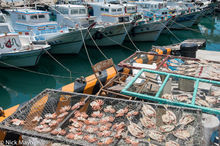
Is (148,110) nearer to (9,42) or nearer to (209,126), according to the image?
(209,126)

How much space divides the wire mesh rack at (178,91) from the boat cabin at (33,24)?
38.9ft

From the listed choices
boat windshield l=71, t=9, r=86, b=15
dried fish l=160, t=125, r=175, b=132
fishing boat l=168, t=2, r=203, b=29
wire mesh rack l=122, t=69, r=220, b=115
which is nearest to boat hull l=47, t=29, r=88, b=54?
boat windshield l=71, t=9, r=86, b=15

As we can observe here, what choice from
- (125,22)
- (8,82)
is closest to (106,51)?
(125,22)

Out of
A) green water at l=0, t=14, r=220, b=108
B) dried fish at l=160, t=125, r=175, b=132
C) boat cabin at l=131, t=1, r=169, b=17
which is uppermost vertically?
boat cabin at l=131, t=1, r=169, b=17

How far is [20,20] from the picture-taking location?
1589 centimetres

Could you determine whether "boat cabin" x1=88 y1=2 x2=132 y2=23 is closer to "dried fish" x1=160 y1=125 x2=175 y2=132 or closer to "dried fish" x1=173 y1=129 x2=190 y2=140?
"dried fish" x1=160 y1=125 x2=175 y2=132

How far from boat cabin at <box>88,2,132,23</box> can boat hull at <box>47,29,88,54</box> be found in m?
4.18

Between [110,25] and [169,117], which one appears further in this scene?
[110,25]

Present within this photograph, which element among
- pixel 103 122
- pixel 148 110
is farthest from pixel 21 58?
pixel 148 110

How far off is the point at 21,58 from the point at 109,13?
31.8 feet

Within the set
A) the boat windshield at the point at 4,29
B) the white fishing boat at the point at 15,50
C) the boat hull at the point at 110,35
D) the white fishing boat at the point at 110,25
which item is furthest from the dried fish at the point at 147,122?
the boat hull at the point at 110,35

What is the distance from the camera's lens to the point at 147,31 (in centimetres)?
1970

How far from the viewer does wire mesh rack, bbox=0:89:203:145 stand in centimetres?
284

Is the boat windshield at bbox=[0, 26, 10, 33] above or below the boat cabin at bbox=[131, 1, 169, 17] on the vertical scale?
below
